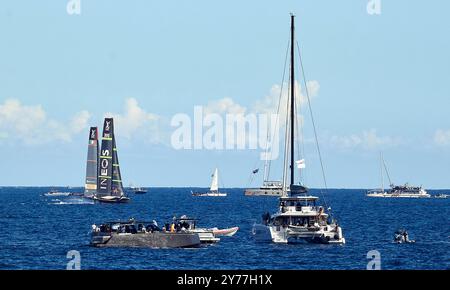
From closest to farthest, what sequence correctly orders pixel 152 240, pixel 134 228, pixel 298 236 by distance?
pixel 152 240 → pixel 134 228 → pixel 298 236

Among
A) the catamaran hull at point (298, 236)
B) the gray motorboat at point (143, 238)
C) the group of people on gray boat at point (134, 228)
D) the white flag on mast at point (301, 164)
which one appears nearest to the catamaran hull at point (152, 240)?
the gray motorboat at point (143, 238)

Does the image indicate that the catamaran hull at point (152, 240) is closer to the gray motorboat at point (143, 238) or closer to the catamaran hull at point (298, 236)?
the gray motorboat at point (143, 238)

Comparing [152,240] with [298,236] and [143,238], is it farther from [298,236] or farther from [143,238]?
[298,236]

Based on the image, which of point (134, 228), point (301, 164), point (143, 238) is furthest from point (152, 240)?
point (301, 164)

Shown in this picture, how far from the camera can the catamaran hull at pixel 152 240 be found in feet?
263

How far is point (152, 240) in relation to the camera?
80.1m

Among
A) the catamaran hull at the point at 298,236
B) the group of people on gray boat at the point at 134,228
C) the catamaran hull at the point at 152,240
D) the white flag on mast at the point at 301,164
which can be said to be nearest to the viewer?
the catamaran hull at the point at 152,240

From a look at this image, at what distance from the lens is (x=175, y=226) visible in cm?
8375

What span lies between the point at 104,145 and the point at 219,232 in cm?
10134

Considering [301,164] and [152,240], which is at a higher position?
[301,164]

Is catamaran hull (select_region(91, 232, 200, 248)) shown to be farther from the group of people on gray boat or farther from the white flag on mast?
the white flag on mast
